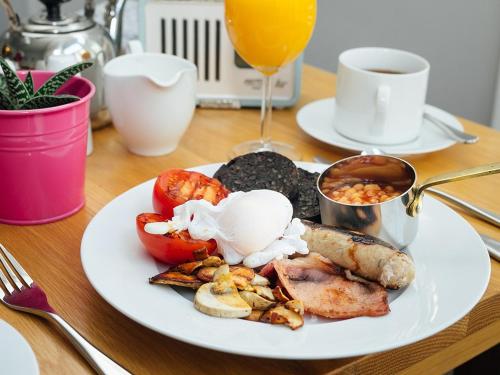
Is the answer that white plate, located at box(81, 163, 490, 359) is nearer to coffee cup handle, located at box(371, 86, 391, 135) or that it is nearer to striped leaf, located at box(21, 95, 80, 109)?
striped leaf, located at box(21, 95, 80, 109)

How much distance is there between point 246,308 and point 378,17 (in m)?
2.03

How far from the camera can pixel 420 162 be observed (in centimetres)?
124

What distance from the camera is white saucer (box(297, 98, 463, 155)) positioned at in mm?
1223

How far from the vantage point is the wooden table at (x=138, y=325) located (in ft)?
2.33

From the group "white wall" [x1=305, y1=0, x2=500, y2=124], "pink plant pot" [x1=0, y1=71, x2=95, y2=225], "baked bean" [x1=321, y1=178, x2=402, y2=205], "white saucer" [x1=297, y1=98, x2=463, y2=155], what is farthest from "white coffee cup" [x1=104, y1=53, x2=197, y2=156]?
"white wall" [x1=305, y1=0, x2=500, y2=124]

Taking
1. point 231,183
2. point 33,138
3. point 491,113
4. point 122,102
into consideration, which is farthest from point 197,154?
point 491,113

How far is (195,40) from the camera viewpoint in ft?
4.70

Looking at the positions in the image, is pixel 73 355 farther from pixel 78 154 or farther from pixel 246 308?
pixel 78 154

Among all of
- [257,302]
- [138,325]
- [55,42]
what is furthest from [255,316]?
[55,42]

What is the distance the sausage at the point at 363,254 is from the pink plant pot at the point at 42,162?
382 mm

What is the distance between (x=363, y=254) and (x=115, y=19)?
0.83m

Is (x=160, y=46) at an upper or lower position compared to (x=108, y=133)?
upper

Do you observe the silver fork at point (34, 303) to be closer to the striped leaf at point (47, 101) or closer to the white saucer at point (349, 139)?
the striped leaf at point (47, 101)

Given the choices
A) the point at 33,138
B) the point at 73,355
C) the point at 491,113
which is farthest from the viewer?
the point at 491,113
